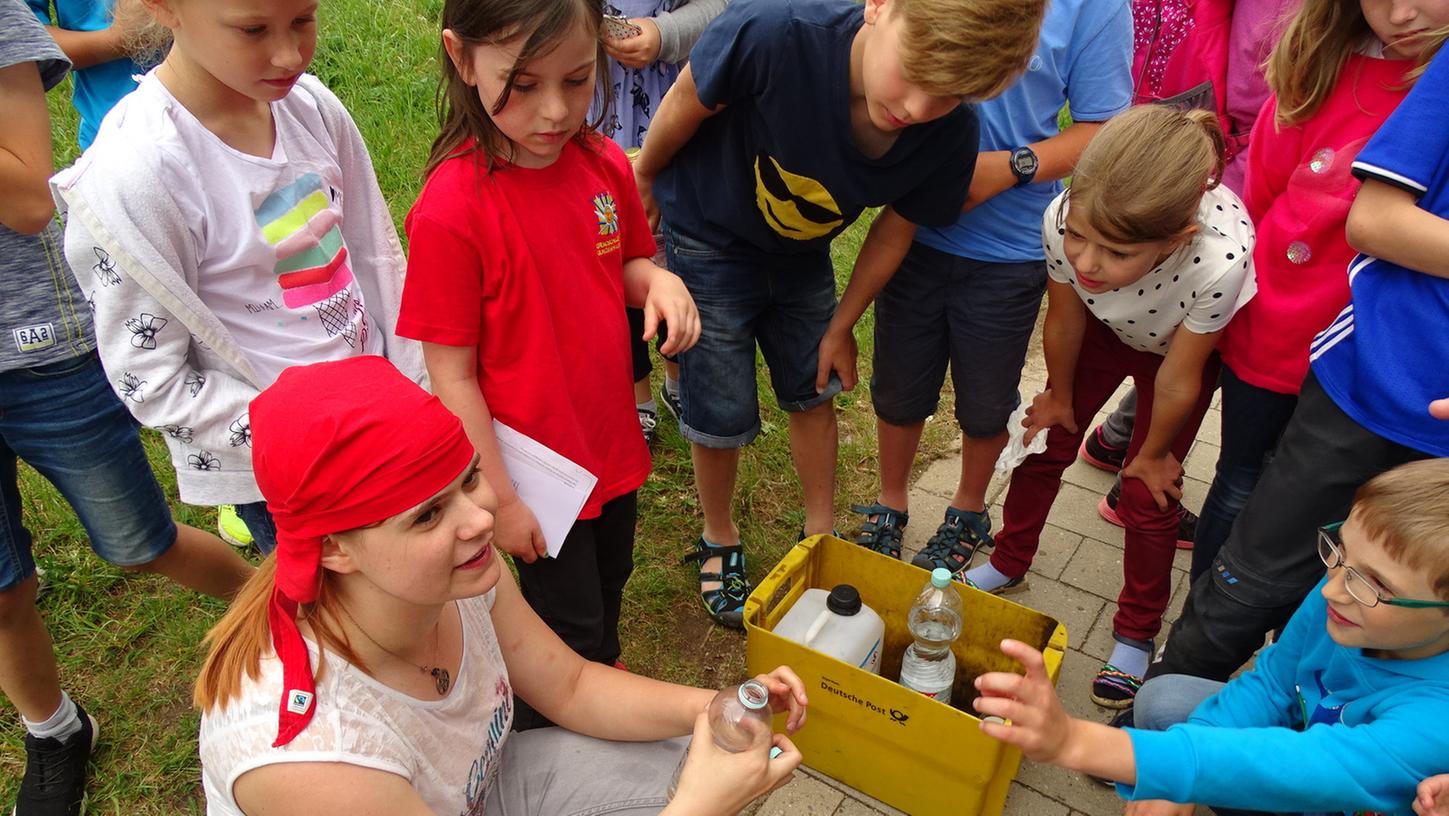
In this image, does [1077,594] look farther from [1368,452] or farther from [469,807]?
[469,807]

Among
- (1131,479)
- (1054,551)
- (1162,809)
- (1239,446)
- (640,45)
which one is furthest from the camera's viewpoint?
(1054,551)

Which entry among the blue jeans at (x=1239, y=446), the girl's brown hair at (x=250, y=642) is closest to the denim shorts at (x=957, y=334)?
the blue jeans at (x=1239, y=446)

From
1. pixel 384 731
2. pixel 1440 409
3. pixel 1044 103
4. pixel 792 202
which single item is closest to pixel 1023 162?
pixel 1044 103

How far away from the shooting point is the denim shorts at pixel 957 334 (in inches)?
107

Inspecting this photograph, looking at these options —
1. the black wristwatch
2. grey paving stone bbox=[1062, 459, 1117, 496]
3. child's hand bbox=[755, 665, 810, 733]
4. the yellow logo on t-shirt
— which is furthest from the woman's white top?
grey paving stone bbox=[1062, 459, 1117, 496]

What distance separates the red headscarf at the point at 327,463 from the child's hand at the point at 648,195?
1325 millimetres

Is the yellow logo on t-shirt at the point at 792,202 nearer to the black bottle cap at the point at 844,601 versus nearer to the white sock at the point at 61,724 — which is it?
the black bottle cap at the point at 844,601

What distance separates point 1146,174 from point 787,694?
135 centimetres

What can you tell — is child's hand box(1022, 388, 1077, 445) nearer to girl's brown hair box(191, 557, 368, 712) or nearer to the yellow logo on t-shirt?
the yellow logo on t-shirt

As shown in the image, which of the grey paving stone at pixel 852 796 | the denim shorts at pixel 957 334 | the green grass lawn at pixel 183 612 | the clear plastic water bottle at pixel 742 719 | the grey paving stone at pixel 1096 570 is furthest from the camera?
the grey paving stone at pixel 1096 570

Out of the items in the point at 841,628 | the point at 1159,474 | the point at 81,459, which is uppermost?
the point at 81,459

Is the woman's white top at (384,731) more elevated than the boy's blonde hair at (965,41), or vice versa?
the boy's blonde hair at (965,41)

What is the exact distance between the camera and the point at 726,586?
10.2 ft

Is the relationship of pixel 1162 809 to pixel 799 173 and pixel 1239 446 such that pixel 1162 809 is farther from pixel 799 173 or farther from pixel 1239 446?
pixel 799 173
